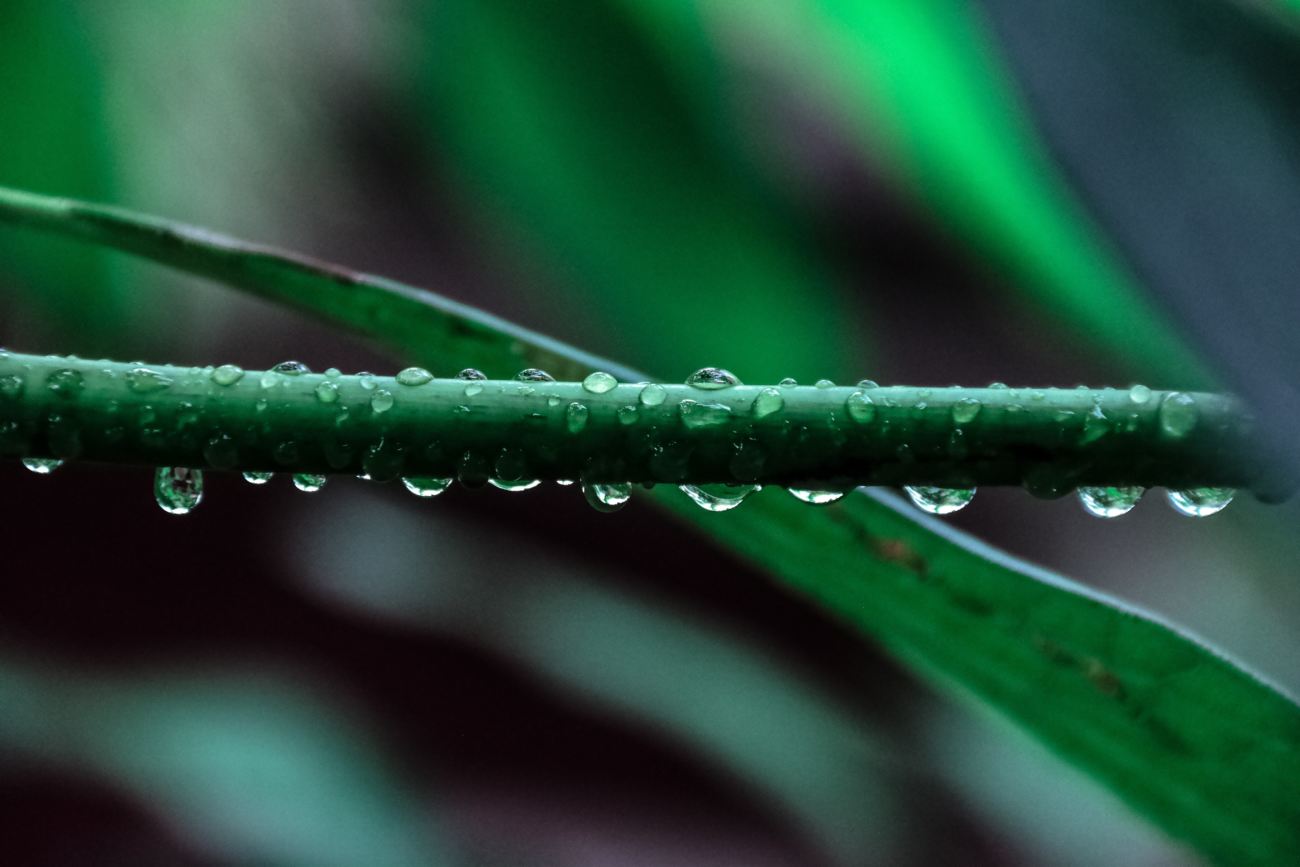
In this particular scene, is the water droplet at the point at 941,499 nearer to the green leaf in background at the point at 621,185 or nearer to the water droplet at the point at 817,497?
the water droplet at the point at 817,497

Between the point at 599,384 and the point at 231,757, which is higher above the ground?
the point at 599,384

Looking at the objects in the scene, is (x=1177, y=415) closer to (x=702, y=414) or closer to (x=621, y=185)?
(x=702, y=414)

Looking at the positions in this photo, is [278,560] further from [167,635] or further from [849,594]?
[849,594]

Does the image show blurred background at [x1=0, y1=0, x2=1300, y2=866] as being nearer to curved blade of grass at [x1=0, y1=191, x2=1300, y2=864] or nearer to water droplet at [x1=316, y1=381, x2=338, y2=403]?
curved blade of grass at [x1=0, y1=191, x2=1300, y2=864]

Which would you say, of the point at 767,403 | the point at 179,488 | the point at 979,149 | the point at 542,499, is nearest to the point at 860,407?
the point at 767,403

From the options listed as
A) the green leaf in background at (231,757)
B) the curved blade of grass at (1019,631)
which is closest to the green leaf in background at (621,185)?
the green leaf in background at (231,757)
